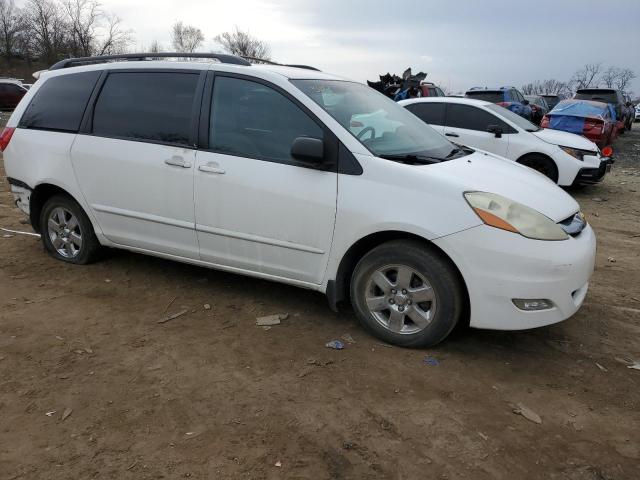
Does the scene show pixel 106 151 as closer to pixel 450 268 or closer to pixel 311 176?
pixel 311 176

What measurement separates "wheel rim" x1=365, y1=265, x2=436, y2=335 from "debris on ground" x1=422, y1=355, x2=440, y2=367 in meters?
0.18

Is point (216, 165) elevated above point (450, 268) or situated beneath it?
elevated above

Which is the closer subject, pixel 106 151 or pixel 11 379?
pixel 11 379

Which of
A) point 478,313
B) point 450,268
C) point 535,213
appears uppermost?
point 535,213

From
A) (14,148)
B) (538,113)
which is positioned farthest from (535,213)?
(538,113)

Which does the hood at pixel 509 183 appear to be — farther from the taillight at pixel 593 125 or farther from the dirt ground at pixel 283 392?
the taillight at pixel 593 125

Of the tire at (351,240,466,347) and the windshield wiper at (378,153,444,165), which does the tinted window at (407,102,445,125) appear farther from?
the tire at (351,240,466,347)

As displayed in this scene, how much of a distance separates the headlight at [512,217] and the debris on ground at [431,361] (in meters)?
0.94

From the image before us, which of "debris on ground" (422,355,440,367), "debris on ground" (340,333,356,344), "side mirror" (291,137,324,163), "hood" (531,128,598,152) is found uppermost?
"side mirror" (291,137,324,163)

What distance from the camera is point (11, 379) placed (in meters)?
3.07

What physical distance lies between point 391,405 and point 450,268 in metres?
0.92

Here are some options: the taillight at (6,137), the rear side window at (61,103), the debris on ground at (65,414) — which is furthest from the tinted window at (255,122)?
the taillight at (6,137)

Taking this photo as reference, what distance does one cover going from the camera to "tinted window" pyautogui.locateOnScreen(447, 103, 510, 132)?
8.88 m

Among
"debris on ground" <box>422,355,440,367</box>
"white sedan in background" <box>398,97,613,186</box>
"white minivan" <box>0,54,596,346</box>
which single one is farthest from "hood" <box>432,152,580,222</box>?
"white sedan in background" <box>398,97,613,186</box>
